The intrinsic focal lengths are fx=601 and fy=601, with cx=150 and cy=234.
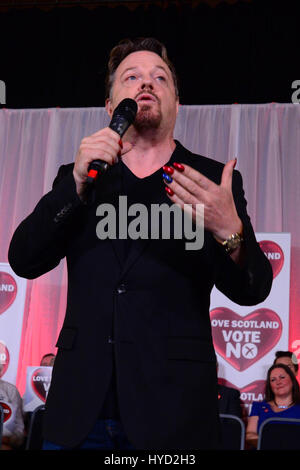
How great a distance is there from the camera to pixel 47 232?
143cm

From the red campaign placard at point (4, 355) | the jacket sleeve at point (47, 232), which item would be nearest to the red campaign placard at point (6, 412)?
the red campaign placard at point (4, 355)

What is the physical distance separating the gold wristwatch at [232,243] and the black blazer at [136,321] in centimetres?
2

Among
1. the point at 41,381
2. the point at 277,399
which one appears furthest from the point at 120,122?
the point at 41,381

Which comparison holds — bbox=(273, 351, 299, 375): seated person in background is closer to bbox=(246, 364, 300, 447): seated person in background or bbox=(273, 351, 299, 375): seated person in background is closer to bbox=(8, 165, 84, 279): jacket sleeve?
bbox=(246, 364, 300, 447): seated person in background

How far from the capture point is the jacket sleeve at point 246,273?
137 centimetres

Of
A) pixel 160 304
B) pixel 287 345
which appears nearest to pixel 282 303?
pixel 287 345

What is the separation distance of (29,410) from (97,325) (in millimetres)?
4925

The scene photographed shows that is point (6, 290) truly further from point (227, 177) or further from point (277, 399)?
point (227, 177)

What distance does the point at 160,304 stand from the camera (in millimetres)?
1354

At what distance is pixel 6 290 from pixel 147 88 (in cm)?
503

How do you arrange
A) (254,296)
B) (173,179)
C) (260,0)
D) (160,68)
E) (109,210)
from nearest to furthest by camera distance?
(173,179)
(254,296)
(109,210)
(160,68)
(260,0)

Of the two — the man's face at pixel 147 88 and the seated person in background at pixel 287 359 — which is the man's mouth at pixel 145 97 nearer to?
the man's face at pixel 147 88

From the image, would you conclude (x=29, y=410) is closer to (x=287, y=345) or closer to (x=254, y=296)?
(x=287, y=345)

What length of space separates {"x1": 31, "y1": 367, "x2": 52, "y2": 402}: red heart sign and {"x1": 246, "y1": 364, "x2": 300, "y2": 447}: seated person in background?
6.48 ft
